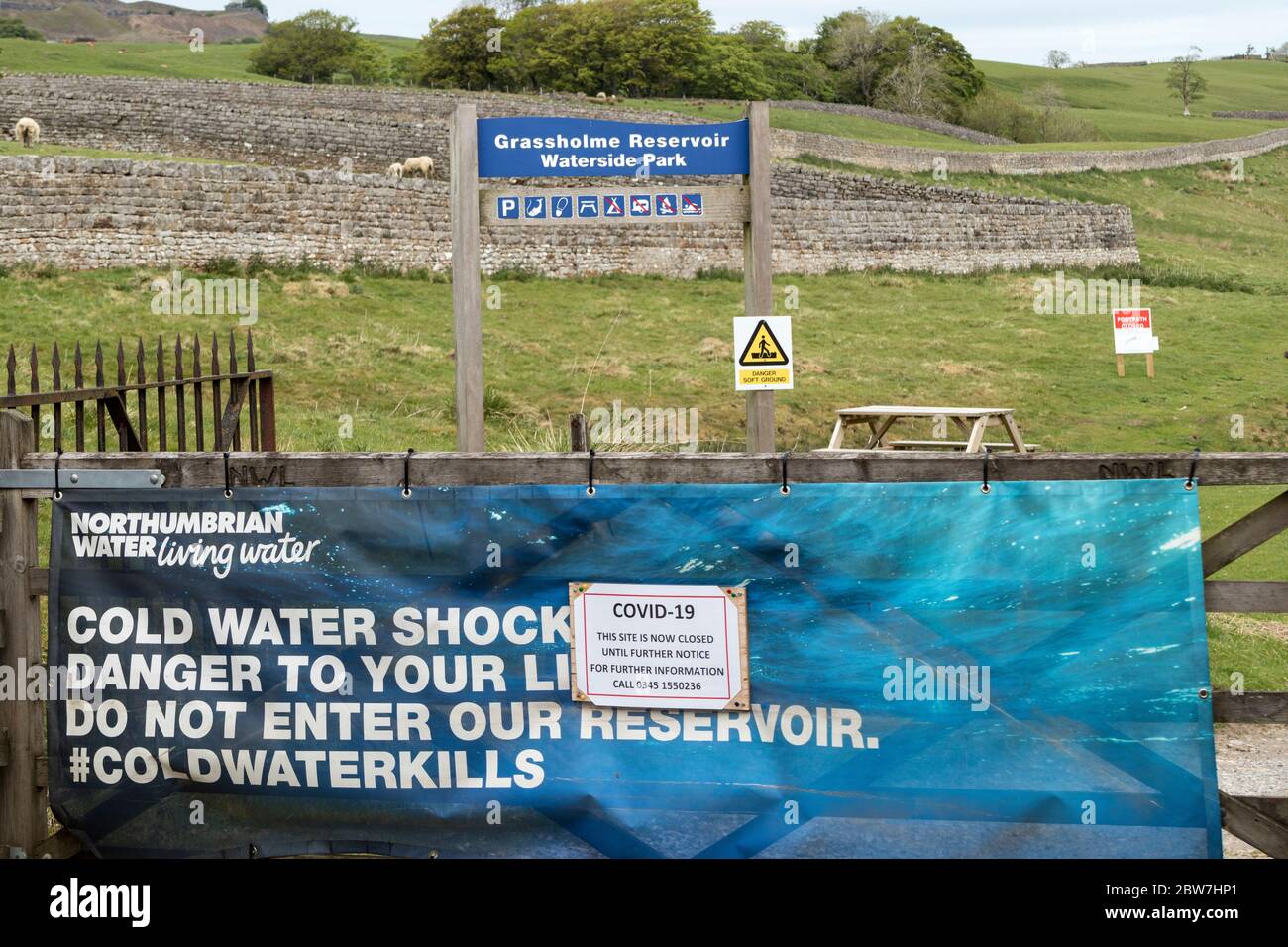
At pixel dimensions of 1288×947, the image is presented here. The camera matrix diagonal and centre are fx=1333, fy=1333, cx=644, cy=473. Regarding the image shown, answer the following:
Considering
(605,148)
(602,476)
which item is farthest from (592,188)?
(602,476)

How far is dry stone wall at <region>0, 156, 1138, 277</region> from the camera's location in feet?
70.7

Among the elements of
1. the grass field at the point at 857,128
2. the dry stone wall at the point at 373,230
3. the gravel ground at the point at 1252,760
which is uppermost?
the grass field at the point at 857,128

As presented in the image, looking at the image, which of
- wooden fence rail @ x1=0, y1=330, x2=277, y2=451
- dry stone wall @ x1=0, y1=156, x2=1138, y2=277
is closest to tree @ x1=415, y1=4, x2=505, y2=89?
dry stone wall @ x1=0, y1=156, x2=1138, y2=277

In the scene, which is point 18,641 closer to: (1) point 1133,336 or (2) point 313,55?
(1) point 1133,336

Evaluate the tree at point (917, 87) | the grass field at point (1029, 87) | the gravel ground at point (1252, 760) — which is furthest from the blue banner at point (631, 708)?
the tree at point (917, 87)

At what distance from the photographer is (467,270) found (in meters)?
9.75

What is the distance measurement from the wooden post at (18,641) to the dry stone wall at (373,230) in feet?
59.1

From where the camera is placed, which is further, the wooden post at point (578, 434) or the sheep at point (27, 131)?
the sheep at point (27, 131)

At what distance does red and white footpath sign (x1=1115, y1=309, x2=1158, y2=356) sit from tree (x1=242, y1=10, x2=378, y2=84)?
5885cm

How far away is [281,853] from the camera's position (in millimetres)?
4270

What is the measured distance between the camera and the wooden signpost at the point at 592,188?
9430 mm

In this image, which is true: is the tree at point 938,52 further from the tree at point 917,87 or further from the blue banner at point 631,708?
the blue banner at point 631,708

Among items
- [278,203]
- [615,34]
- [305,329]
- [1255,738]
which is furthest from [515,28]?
[1255,738]
